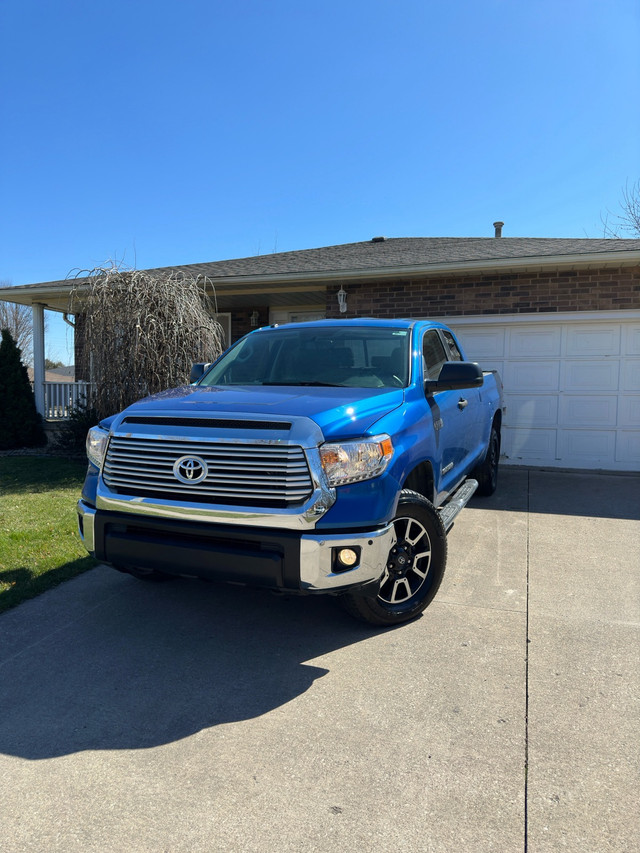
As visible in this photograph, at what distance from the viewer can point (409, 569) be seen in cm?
364

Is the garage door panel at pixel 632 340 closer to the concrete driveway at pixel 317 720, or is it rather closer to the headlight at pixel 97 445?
the concrete driveway at pixel 317 720

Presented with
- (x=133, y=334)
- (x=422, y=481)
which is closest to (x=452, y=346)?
(x=422, y=481)

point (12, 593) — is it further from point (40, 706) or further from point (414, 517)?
point (414, 517)

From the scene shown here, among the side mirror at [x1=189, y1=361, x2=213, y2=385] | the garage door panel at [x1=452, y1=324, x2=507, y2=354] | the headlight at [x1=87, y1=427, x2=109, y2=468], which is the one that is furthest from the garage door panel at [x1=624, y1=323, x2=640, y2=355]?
the headlight at [x1=87, y1=427, x2=109, y2=468]

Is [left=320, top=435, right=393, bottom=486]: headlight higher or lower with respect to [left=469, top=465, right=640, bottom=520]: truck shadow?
higher

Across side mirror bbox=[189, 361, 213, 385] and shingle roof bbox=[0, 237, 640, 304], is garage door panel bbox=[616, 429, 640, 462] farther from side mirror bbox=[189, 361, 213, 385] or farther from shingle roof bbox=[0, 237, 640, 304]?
side mirror bbox=[189, 361, 213, 385]

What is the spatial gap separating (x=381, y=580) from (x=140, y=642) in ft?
4.79

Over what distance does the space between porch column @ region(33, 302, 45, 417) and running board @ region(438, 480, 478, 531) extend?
32.7 ft

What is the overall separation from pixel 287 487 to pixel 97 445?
4.23ft

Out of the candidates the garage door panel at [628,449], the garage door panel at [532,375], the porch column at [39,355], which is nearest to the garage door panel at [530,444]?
the garage door panel at [532,375]

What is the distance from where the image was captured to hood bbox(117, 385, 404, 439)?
10.2ft

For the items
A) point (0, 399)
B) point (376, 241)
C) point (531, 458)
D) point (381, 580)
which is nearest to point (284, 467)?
point (381, 580)

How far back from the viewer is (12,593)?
415 cm

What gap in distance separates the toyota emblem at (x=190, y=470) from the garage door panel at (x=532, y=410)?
729 centimetres
